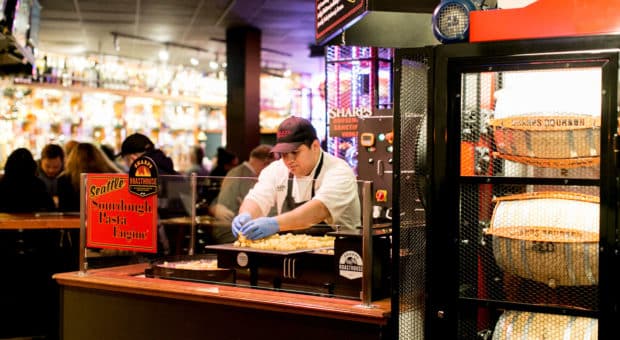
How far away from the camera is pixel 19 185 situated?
7059 millimetres

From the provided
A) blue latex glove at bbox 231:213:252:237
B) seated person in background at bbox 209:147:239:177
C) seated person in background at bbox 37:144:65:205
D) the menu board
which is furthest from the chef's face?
seated person in background at bbox 209:147:239:177

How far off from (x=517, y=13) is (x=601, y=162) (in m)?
0.66

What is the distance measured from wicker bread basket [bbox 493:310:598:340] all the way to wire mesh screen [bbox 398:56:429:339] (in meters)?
0.33

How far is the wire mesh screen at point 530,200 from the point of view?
2658 mm

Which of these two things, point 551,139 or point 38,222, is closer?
point 551,139

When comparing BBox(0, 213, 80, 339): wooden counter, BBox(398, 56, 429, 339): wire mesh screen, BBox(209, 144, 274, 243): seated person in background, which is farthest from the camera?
BBox(0, 213, 80, 339): wooden counter

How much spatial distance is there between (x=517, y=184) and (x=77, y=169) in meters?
5.12

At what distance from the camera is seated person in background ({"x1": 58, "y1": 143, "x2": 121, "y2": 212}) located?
693cm

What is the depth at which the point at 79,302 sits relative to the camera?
399cm

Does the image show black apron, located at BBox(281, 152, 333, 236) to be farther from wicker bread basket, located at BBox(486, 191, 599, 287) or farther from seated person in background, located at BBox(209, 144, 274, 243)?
wicker bread basket, located at BBox(486, 191, 599, 287)

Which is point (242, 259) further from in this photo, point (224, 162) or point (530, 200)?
point (224, 162)

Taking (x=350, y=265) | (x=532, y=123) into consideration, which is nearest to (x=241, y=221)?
(x=350, y=265)

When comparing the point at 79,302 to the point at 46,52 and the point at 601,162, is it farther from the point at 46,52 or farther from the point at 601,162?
the point at 46,52

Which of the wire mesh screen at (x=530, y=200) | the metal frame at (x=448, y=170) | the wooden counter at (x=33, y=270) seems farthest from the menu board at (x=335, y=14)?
the wooden counter at (x=33, y=270)
